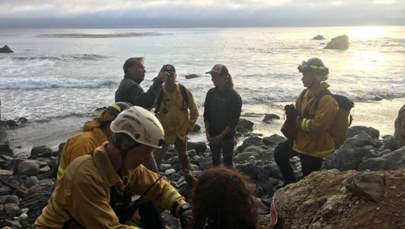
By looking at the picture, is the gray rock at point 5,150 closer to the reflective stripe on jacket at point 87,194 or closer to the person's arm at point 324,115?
the person's arm at point 324,115

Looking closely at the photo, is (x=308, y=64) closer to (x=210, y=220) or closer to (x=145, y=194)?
(x=145, y=194)

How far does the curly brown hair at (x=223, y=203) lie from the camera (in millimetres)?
2855

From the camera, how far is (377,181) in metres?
4.22

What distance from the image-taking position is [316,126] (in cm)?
649

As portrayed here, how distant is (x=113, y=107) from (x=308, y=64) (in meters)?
3.14

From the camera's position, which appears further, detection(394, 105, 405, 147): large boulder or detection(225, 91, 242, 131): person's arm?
detection(394, 105, 405, 147): large boulder

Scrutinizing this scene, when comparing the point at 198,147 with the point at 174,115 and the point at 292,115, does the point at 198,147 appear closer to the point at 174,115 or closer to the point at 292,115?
the point at 174,115

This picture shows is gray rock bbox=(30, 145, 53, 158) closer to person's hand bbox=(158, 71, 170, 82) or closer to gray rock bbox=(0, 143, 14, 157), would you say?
gray rock bbox=(0, 143, 14, 157)

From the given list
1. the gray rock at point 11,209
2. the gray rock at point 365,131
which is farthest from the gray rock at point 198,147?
the gray rock at point 11,209

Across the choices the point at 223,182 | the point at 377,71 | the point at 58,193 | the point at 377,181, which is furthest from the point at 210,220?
the point at 377,71

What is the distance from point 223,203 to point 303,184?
2.51 metres

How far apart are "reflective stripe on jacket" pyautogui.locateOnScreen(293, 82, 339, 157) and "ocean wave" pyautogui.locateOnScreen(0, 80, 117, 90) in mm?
24677

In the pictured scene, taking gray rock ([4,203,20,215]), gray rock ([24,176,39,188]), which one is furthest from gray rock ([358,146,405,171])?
gray rock ([24,176,39,188])

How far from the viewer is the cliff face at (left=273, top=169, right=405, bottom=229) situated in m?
3.90
